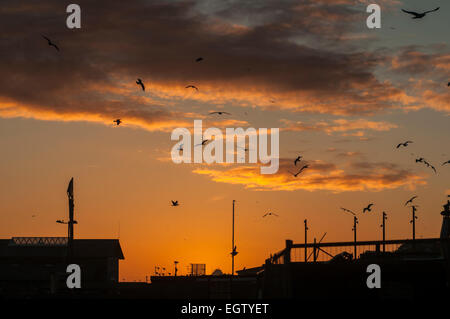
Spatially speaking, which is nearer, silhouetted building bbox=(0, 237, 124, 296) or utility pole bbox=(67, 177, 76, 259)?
utility pole bbox=(67, 177, 76, 259)

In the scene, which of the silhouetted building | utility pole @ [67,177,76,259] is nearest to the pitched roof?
the silhouetted building

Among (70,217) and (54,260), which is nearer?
(70,217)

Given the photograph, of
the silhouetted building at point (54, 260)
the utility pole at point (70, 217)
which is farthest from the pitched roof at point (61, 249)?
the utility pole at point (70, 217)

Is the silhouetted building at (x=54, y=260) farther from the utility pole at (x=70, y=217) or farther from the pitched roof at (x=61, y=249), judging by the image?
the utility pole at (x=70, y=217)

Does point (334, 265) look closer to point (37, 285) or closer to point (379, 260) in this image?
point (379, 260)

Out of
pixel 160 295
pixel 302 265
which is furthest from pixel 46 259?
pixel 302 265

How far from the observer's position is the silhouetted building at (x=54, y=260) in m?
95.2

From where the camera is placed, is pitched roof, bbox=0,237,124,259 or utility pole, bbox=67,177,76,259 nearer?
utility pole, bbox=67,177,76,259

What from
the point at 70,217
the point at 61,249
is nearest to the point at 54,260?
the point at 61,249

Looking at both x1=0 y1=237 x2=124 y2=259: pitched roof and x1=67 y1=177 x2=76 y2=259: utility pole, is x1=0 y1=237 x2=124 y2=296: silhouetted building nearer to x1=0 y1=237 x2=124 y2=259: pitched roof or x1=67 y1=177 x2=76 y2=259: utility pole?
x1=0 y1=237 x2=124 y2=259: pitched roof

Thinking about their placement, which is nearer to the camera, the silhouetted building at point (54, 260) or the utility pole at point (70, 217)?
the utility pole at point (70, 217)

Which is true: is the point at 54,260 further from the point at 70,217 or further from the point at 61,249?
the point at 70,217

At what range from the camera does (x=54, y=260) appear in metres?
102

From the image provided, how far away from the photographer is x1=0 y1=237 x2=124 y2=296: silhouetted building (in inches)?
3750
